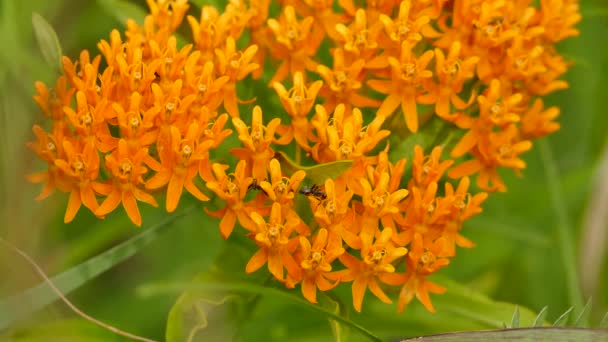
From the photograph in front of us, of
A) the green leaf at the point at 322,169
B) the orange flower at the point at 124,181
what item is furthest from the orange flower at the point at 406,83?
the orange flower at the point at 124,181

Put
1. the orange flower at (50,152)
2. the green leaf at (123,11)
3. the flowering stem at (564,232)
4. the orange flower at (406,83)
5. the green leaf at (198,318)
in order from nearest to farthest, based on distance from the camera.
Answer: the green leaf at (198,318), the orange flower at (50,152), the orange flower at (406,83), the green leaf at (123,11), the flowering stem at (564,232)

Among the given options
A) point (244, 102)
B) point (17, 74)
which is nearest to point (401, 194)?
point (244, 102)

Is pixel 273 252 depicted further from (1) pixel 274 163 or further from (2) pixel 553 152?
(2) pixel 553 152

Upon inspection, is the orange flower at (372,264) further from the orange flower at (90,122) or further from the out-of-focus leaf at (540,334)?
the orange flower at (90,122)

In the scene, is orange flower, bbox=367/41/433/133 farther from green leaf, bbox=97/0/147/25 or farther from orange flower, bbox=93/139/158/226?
green leaf, bbox=97/0/147/25

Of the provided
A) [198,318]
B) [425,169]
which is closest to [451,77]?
[425,169]

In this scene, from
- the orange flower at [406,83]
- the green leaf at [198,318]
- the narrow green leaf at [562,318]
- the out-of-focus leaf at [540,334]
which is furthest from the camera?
the orange flower at [406,83]
